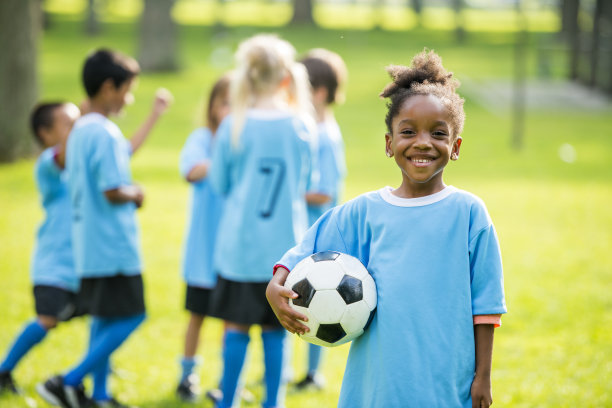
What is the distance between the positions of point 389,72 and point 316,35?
34397 millimetres

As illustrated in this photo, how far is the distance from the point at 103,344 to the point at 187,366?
2.29 feet

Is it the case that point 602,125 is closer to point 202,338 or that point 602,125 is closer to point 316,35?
point 202,338

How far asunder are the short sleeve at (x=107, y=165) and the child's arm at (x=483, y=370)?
7.96 feet

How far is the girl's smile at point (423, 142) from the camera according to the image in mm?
2643

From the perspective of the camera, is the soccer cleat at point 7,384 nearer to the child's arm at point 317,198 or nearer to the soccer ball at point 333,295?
the child's arm at point 317,198

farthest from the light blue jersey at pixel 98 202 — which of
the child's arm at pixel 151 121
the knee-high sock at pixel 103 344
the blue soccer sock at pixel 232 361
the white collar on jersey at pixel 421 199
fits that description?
the white collar on jersey at pixel 421 199

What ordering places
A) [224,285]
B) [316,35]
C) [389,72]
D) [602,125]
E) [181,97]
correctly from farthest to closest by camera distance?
[316,35] → [181,97] → [602,125] → [224,285] → [389,72]

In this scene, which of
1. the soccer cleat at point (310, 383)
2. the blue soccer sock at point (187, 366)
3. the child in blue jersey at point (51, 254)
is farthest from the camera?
the soccer cleat at point (310, 383)

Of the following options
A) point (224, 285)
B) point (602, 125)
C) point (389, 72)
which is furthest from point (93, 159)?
point (602, 125)

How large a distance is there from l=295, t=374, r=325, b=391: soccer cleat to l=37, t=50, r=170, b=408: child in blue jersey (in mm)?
1166

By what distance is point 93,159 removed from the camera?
4.30 metres

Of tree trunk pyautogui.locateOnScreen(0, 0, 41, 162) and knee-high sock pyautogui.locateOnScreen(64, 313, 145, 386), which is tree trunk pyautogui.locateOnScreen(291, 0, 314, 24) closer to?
tree trunk pyautogui.locateOnScreen(0, 0, 41, 162)

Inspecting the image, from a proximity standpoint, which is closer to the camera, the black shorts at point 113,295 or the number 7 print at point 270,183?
the number 7 print at point 270,183

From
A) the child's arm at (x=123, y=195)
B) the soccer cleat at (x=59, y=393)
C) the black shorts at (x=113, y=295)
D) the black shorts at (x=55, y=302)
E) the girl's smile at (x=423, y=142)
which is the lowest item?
the soccer cleat at (x=59, y=393)
